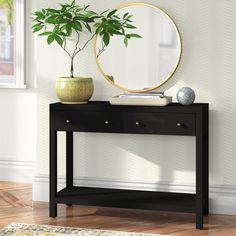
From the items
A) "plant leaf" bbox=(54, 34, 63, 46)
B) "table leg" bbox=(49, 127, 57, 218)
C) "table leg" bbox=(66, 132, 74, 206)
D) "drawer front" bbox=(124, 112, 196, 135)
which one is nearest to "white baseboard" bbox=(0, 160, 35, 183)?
A: "table leg" bbox=(66, 132, 74, 206)

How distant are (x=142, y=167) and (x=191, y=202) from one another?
576 millimetres

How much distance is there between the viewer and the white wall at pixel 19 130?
5.44 m

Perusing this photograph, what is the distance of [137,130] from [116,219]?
0.65 m

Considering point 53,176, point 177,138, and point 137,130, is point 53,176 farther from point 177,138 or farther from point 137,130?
point 177,138

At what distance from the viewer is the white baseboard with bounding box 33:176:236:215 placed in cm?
443

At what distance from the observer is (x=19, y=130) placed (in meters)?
5.49

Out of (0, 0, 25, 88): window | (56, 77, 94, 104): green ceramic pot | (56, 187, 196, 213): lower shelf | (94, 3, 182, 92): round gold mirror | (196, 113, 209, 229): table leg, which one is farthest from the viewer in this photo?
(0, 0, 25, 88): window

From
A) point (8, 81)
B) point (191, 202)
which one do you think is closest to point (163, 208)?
point (191, 202)

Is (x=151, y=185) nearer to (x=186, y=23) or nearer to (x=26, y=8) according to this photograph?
(x=186, y=23)

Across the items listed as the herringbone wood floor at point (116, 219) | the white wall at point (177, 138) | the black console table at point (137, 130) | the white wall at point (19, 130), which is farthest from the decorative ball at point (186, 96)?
Answer: the white wall at point (19, 130)

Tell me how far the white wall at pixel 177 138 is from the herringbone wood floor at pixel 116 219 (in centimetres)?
22

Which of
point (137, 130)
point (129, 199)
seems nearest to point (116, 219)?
point (129, 199)

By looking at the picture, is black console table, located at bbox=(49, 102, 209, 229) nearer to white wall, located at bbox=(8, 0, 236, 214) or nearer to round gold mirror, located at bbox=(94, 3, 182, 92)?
white wall, located at bbox=(8, 0, 236, 214)

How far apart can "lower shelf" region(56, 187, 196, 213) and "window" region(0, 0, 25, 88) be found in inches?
53.8
